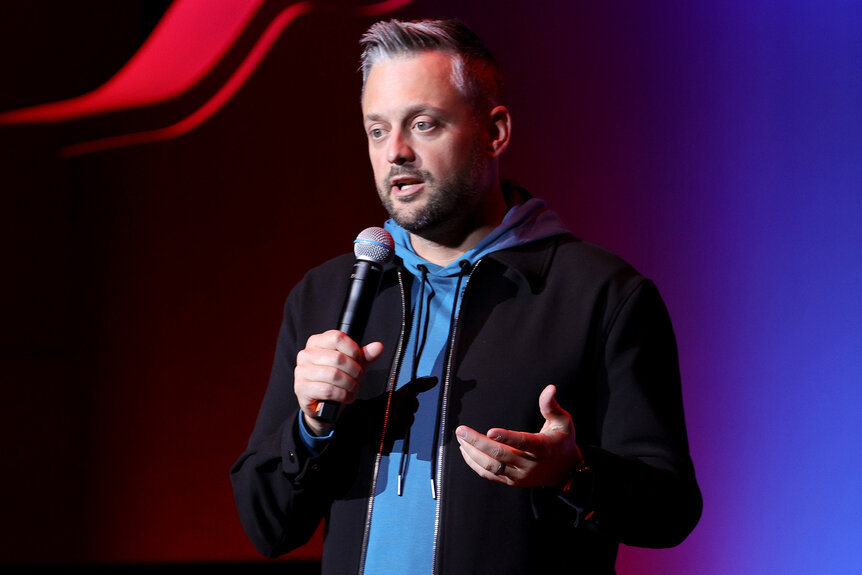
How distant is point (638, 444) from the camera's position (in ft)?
3.77

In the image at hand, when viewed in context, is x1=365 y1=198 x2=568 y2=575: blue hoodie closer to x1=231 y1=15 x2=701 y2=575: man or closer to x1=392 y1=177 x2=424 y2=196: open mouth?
x1=231 y1=15 x2=701 y2=575: man

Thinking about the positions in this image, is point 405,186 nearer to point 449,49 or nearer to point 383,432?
point 449,49

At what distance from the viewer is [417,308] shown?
1.32 meters

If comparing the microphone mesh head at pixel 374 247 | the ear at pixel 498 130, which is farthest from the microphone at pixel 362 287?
the ear at pixel 498 130

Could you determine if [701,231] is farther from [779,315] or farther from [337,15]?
[337,15]

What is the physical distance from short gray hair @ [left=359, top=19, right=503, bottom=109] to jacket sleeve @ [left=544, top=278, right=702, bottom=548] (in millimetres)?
444

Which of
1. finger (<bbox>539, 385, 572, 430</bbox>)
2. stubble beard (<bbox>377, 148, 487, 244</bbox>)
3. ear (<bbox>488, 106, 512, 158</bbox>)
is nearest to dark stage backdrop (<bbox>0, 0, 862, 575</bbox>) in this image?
ear (<bbox>488, 106, 512, 158</bbox>)

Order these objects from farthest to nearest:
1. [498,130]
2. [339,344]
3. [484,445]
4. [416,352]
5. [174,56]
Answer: [174,56]
[498,130]
[416,352]
[339,344]
[484,445]

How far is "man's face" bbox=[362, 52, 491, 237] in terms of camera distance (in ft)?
4.24

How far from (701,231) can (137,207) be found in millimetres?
1809

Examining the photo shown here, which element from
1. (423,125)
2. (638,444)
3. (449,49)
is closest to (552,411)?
(638,444)

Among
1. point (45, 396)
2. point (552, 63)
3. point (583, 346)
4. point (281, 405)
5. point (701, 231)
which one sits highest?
point (552, 63)

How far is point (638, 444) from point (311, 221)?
1.70 m

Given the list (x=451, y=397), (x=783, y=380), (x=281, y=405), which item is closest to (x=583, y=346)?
(x=451, y=397)
